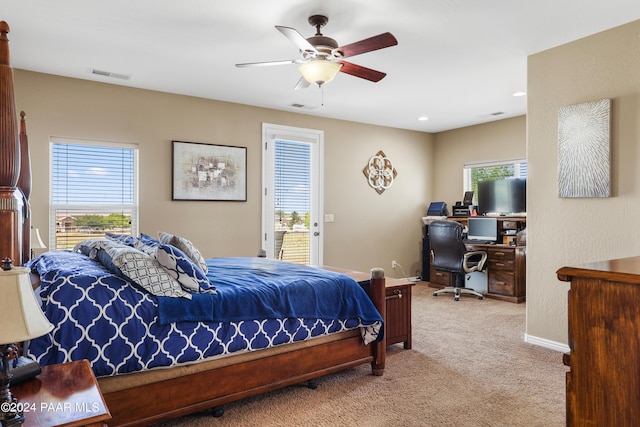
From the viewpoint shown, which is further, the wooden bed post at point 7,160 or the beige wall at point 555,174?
the beige wall at point 555,174

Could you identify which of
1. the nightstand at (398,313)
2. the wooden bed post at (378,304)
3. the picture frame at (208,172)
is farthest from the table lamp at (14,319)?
the picture frame at (208,172)

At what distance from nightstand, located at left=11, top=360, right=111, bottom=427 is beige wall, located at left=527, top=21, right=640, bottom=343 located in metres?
3.45

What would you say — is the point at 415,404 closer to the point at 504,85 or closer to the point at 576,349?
the point at 576,349

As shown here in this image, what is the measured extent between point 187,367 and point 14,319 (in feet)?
4.05

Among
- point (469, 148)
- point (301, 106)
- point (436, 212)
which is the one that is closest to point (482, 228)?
point (436, 212)

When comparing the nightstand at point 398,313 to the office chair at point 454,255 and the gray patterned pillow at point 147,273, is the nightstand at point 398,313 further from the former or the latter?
the office chair at point 454,255

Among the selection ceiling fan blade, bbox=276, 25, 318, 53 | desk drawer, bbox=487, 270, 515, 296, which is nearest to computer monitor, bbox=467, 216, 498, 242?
desk drawer, bbox=487, 270, 515, 296

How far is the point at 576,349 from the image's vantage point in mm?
1145

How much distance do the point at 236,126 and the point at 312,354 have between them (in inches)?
134

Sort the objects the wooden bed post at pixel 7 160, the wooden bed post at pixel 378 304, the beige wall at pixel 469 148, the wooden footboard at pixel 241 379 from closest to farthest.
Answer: the wooden bed post at pixel 7 160 → the wooden footboard at pixel 241 379 → the wooden bed post at pixel 378 304 → the beige wall at pixel 469 148

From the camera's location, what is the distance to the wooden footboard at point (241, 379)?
6.93 feet

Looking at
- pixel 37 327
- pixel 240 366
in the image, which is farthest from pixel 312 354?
pixel 37 327

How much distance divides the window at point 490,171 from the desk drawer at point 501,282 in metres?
1.43

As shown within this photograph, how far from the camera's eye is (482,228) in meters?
6.19
